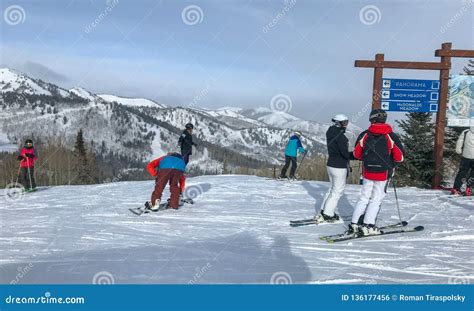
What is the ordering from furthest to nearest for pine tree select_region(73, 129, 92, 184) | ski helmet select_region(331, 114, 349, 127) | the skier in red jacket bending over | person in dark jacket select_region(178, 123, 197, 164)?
1. pine tree select_region(73, 129, 92, 184)
2. person in dark jacket select_region(178, 123, 197, 164)
3. the skier in red jacket bending over
4. ski helmet select_region(331, 114, 349, 127)

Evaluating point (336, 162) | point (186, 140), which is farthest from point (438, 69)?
point (186, 140)

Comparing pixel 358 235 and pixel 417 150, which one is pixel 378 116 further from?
pixel 417 150

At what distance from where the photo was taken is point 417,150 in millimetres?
17172

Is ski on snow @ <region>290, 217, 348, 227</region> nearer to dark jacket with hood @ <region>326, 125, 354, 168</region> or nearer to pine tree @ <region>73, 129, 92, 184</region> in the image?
dark jacket with hood @ <region>326, 125, 354, 168</region>

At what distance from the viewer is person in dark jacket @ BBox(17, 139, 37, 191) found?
523 inches

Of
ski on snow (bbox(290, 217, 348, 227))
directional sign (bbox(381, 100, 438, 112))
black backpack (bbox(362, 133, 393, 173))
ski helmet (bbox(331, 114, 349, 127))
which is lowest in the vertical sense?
ski on snow (bbox(290, 217, 348, 227))

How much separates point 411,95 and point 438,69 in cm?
115

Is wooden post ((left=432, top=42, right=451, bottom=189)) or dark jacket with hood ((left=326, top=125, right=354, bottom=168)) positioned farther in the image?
wooden post ((left=432, top=42, right=451, bottom=189))

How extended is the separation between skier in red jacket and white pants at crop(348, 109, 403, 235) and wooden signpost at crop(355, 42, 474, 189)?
23.5 feet

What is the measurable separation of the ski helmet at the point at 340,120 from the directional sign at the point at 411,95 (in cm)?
659

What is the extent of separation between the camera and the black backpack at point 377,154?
6.61m

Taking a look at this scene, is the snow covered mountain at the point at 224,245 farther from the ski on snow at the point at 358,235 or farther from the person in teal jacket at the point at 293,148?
the person in teal jacket at the point at 293,148

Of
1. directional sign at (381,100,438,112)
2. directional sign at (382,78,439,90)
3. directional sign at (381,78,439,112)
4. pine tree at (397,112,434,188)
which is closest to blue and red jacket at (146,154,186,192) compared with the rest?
directional sign at (381,100,438,112)

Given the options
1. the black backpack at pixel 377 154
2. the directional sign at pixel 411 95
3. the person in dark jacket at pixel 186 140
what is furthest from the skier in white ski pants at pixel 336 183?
the directional sign at pixel 411 95
